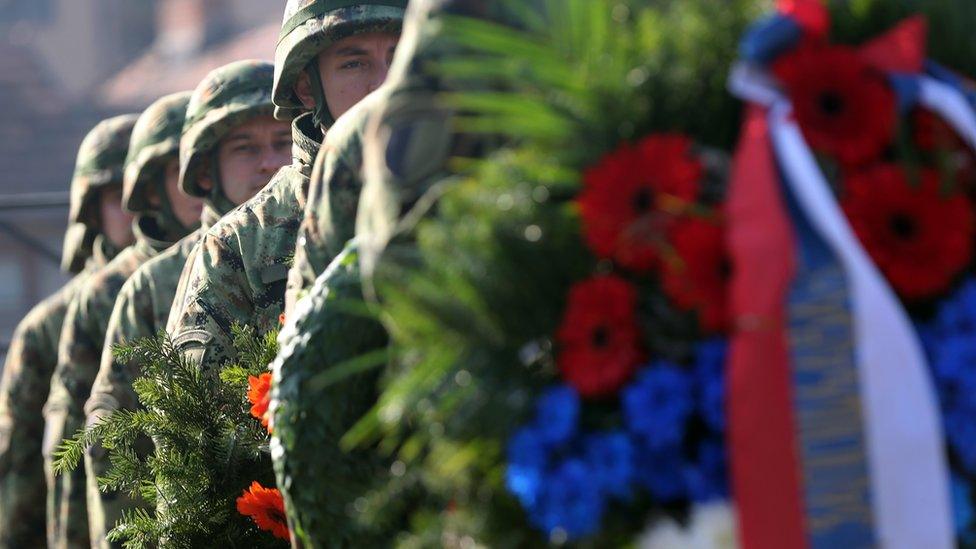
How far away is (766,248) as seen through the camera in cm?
258

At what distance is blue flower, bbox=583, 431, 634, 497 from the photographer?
262 centimetres

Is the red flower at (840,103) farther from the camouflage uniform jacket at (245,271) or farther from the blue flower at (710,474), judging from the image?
the camouflage uniform jacket at (245,271)

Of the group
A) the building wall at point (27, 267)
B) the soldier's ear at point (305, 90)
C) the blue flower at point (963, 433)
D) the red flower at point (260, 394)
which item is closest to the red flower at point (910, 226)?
the blue flower at point (963, 433)

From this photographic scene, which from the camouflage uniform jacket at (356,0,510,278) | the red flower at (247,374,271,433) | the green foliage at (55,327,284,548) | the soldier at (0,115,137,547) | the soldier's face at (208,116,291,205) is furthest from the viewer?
the soldier at (0,115,137,547)

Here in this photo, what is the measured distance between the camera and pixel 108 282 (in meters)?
8.12

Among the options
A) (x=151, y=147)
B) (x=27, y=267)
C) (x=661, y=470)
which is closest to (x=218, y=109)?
(x=151, y=147)

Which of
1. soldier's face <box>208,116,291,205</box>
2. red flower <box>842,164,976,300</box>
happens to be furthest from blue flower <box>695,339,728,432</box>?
soldier's face <box>208,116,291,205</box>

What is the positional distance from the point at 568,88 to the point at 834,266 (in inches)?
17.7

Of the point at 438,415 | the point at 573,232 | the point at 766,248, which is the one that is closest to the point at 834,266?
the point at 766,248

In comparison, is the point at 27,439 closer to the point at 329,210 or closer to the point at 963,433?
the point at 329,210

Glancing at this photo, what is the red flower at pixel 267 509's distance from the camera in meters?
4.75

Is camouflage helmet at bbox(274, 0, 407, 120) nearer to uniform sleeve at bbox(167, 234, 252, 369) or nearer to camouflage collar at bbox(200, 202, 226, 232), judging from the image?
uniform sleeve at bbox(167, 234, 252, 369)

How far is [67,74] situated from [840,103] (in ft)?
102

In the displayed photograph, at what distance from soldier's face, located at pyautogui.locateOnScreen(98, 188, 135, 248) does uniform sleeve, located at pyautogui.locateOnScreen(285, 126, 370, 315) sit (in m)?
5.09
